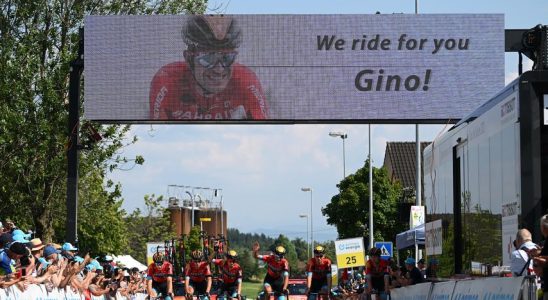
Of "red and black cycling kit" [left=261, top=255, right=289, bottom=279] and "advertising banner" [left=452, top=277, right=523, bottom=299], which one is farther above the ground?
"advertising banner" [left=452, top=277, right=523, bottom=299]

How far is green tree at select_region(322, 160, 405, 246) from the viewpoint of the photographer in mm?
67562

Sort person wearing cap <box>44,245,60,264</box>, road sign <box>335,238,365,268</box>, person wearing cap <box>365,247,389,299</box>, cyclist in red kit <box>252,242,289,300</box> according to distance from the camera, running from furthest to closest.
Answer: road sign <box>335,238,365,268</box> → cyclist in red kit <box>252,242,289,300</box> → person wearing cap <box>365,247,389,299</box> → person wearing cap <box>44,245,60,264</box>

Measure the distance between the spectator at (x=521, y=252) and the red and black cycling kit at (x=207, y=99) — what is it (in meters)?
19.4

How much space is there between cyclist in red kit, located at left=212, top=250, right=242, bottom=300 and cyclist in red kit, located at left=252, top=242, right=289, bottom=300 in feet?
2.15

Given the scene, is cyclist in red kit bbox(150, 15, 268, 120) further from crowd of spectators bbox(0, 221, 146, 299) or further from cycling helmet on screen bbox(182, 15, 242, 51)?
crowd of spectators bbox(0, 221, 146, 299)

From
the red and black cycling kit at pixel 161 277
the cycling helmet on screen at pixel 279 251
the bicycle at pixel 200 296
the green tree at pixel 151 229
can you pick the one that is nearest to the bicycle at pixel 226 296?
the bicycle at pixel 200 296

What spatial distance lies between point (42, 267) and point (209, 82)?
12.8 metres

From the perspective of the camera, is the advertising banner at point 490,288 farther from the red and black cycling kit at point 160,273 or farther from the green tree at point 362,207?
the green tree at point 362,207

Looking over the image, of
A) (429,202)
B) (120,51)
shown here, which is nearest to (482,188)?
(429,202)

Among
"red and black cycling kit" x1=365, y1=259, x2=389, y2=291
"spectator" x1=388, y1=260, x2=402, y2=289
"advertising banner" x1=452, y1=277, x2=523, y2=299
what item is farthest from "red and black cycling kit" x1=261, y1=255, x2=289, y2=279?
"advertising banner" x1=452, y1=277, x2=523, y2=299

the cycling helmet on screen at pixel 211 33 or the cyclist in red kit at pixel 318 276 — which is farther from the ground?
the cycling helmet on screen at pixel 211 33

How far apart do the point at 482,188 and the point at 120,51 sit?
18345 mm

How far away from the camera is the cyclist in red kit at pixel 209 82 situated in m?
30.9

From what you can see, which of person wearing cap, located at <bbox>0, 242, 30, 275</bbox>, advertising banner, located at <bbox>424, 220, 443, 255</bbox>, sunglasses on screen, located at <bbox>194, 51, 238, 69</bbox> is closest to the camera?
person wearing cap, located at <bbox>0, 242, 30, 275</bbox>
